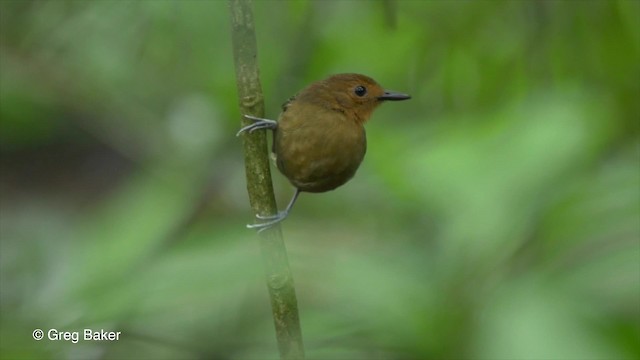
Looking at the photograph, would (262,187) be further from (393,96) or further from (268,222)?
(393,96)

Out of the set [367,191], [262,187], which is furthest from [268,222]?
[367,191]

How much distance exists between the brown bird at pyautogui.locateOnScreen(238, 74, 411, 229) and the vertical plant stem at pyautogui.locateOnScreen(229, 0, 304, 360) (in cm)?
40

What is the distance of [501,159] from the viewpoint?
157 cm

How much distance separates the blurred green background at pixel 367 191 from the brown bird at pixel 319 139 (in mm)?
104

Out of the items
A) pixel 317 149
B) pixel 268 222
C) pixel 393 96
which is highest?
pixel 393 96

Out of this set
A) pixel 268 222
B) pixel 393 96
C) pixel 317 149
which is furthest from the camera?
pixel 393 96

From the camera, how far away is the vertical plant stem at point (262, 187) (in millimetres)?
1695

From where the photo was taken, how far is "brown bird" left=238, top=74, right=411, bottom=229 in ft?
8.09

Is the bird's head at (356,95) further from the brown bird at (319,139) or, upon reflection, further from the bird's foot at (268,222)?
the bird's foot at (268,222)

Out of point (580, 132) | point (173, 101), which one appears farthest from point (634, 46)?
point (173, 101)

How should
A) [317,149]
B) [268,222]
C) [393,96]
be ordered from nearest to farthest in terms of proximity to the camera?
[268,222], [317,149], [393,96]

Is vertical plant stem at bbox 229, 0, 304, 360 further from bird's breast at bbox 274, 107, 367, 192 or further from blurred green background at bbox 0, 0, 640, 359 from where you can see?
bird's breast at bbox 274, 107, 367, 192

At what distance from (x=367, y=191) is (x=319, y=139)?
1.11ft

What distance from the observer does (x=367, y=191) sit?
9.06 feet
